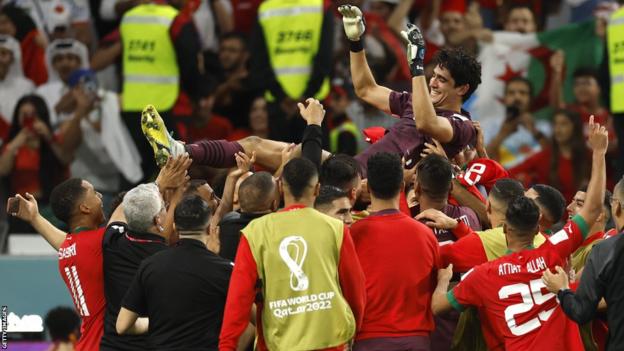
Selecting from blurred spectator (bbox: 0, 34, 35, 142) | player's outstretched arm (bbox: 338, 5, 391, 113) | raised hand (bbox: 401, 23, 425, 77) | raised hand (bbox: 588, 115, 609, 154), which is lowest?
blurred spectator (bbox: 0, 34, 35, 142)

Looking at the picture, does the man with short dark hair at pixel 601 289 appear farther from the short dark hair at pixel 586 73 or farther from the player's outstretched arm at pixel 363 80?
the short dark hair at pixel 586 73

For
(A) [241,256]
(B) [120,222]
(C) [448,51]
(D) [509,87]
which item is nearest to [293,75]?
(D) [509,87]

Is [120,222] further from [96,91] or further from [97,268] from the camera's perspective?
[96,91]

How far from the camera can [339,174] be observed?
8.30 metres

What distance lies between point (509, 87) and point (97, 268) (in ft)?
22.0

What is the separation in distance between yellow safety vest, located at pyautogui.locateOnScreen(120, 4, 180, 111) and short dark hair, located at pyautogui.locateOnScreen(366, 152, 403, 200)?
20.3ft

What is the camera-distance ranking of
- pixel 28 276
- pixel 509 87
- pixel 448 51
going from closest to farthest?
pixel 448 51 → pixel 28 276 → pixel 509 87

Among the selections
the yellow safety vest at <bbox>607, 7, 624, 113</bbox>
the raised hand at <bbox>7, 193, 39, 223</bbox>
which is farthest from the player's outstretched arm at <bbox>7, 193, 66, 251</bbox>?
the yellow safety vest at <bbox>607, 7, 624, 113</bbox>

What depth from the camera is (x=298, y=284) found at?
24.5 feet

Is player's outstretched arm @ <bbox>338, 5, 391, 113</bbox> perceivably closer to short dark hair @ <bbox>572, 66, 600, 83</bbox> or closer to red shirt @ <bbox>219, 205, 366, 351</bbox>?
red shirt @ <bbox>219, 205, 366, 351</bbox>

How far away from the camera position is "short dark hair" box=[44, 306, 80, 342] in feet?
36.0

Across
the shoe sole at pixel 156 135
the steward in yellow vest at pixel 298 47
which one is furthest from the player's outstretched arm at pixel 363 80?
the steward in yellow vest at pixel 298 47

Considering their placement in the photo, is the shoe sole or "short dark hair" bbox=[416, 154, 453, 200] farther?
the shoe sole

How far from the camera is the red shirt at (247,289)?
7430mm
